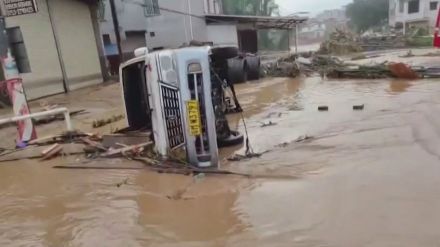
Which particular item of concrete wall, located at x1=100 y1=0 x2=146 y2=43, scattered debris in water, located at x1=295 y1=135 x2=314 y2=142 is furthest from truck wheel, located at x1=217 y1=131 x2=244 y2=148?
concrete wall, located at x1=100 y1=0 x2=146 y2=43

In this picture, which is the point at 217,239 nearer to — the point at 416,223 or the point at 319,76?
the point at 416,223

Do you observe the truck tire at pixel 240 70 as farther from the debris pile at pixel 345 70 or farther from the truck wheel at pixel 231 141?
the truck wheel at pixel 231 141

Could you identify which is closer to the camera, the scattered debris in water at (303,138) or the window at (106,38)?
the scattered debris in water at (303,138)

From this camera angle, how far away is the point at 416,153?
632 cm

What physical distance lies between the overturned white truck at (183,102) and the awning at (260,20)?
71.8 feet

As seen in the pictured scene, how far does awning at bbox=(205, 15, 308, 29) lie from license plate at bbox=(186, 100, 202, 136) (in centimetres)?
2238

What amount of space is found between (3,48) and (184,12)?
20753 mm

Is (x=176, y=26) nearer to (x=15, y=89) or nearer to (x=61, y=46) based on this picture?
(x=61, y=46)

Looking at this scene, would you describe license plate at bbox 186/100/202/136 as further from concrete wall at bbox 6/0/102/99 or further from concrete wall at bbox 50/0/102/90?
concrete wall at bbox 50/0/102/90

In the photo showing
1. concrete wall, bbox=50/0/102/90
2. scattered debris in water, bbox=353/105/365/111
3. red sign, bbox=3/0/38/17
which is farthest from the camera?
concrete wall, bbox=50/0/102/90

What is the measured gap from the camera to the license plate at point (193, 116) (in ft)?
18.9

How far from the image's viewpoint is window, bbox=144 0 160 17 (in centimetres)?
2934

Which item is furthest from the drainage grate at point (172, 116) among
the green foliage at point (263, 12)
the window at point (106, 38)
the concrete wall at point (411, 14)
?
the concrete wall at point (411, 14)

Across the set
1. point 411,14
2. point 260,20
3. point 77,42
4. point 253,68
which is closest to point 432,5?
point 411,14
